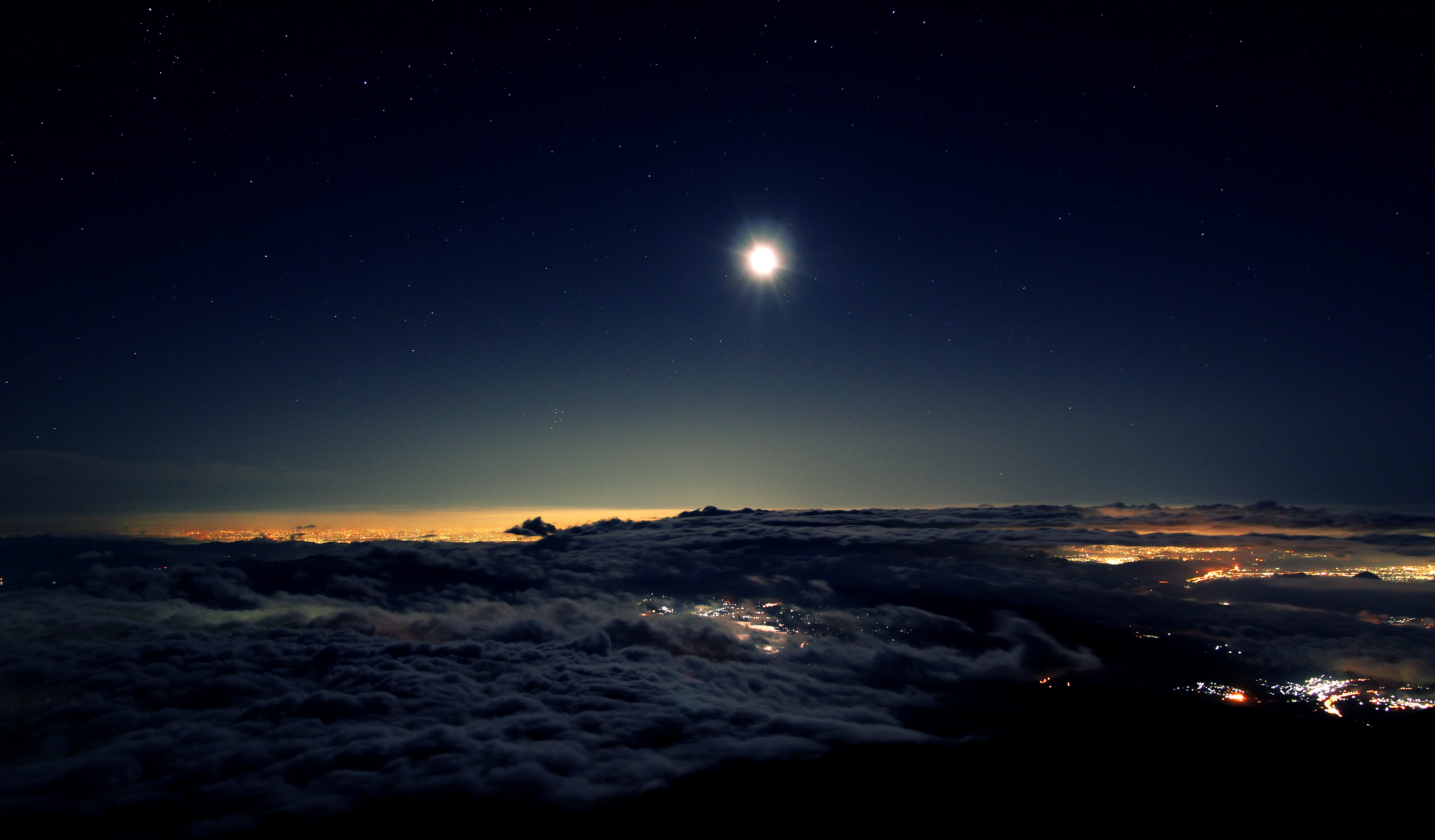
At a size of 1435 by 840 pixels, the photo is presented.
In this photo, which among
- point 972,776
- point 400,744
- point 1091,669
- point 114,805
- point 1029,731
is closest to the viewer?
point 114,805

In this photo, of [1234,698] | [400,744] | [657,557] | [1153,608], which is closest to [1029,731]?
[1234,698]

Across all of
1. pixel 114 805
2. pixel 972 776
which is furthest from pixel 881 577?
pixel 114 805

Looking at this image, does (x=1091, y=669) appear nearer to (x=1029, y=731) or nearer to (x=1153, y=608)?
(x=1029, y=731)

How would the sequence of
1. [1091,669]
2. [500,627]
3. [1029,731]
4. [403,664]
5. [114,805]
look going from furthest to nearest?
[500,627] < [1091,669] < [403,664] < [1029,731] < [114,805]

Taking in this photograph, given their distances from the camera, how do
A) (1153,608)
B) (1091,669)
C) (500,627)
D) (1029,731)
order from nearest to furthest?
(1029,731) → (1091,669) → (500,627) → (1153,608)

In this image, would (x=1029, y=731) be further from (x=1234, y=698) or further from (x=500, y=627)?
(x=500, y=627)

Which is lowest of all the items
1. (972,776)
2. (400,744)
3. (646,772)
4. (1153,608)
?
(1153,608)

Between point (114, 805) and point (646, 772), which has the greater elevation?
point (114, 805)

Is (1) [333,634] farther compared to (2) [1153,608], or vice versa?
(2) [1153,608]

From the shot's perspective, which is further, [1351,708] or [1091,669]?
[1091,669]
